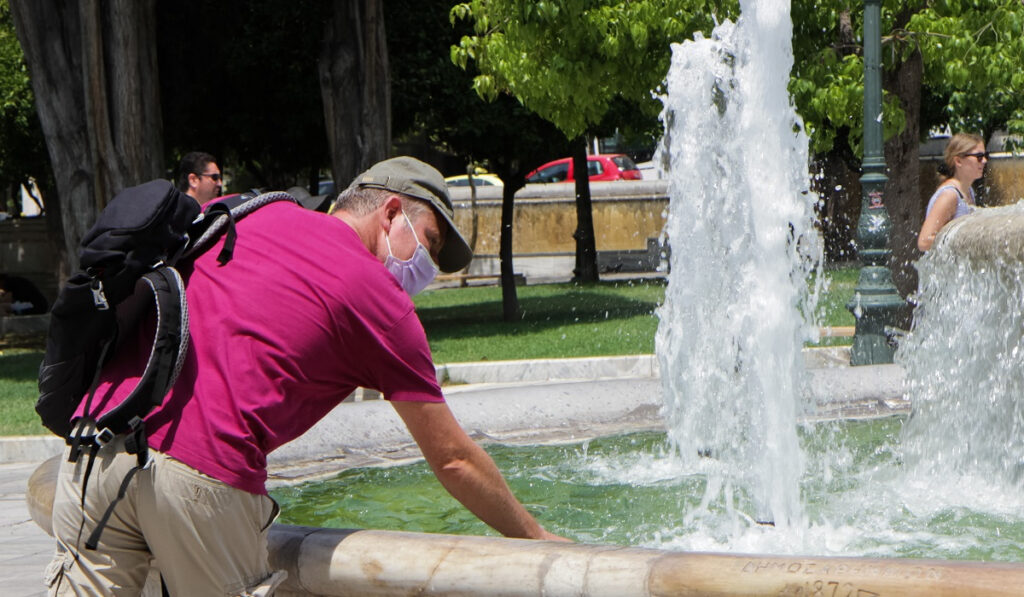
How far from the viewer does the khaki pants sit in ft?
7.88

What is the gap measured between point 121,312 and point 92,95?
10879mm

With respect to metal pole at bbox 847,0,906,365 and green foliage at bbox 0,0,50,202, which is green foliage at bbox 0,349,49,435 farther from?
metal pole at bbox 847,0,906,365

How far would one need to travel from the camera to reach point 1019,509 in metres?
5.67

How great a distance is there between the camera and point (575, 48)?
44.6ft

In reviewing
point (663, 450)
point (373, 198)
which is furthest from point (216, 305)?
point (663, 450)

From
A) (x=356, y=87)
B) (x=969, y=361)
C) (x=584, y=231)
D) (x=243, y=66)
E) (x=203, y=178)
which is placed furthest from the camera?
(x=584, y=231)

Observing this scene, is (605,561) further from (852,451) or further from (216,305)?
(852,451)

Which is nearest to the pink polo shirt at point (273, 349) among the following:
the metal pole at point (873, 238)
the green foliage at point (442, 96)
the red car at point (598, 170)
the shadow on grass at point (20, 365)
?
the metal pole at point (873, 238)

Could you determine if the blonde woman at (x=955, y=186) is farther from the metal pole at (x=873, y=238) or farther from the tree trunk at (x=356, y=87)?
the tree trunk at (x=356, y=87)

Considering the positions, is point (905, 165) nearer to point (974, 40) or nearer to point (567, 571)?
point (974, 40)

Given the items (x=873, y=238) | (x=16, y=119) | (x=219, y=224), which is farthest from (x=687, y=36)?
(x=219, y=224)

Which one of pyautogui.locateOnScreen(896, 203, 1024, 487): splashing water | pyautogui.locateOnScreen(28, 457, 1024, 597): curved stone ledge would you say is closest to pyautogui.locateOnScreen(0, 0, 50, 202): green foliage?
pyautogui.locateOnScreen(896, 203, 1024, 487): splashing water

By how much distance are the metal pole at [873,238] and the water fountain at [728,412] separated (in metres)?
2.72

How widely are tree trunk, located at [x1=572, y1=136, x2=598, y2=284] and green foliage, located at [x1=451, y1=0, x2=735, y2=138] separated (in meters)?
8.30
